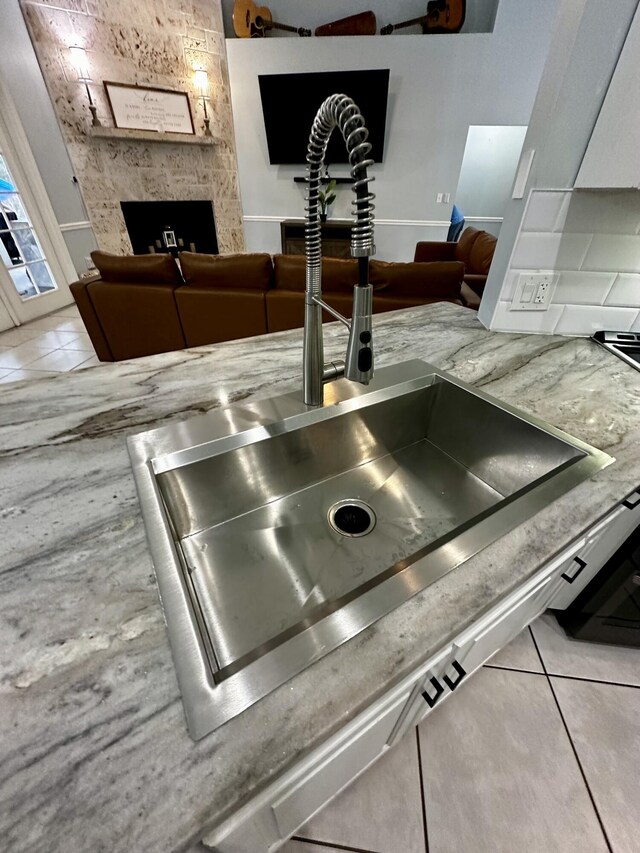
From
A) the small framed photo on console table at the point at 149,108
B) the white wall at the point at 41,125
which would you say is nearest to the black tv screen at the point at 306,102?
the small framed photo on console table at the point at 149,108

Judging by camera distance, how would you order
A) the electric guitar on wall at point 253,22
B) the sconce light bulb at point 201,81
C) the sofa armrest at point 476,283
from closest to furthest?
the sofa armrest at point 476,283 < the electric guitar on wall at point 253,22 < the sconce light bulb at point 201,81

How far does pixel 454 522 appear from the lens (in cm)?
72

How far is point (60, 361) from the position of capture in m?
2.78

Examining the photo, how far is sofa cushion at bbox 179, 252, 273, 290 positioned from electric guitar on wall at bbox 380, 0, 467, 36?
3.73 meters

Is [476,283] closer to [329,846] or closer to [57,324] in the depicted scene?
[329,846]

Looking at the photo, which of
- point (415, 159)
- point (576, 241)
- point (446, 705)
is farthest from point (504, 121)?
point (446, 705)

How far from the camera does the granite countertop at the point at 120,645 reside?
0.95 ft

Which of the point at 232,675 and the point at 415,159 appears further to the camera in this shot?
the point at 415,159

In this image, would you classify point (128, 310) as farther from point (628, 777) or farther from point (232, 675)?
point (628, 777)

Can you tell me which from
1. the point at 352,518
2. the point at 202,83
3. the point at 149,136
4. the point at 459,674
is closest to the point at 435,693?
the point at 459,674

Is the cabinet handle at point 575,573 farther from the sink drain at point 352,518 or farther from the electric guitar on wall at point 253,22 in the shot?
the electric guitar on wall at point 253,22

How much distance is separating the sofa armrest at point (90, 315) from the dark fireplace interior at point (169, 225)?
2.48 metres

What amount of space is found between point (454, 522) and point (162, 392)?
2.35 feet

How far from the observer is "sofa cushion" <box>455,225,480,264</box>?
11.6 feet
